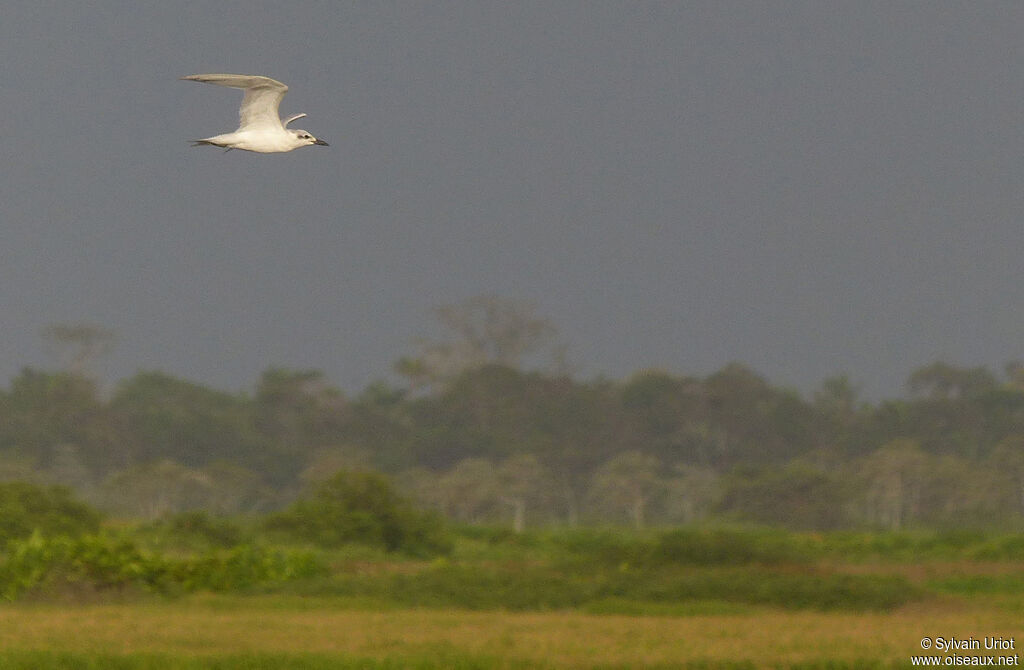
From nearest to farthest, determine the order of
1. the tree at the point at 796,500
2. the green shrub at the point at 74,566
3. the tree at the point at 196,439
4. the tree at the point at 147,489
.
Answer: the green shrub at the point at 74,566 < the tree at the point at 796,500 < the tree at the point at 147,489 < the tree at the point at 196,439

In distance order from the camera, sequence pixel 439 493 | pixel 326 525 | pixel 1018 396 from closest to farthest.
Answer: pixel 326 525 < pixel 439 493 < pixel 1018 396

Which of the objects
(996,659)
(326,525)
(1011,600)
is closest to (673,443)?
(326,525)

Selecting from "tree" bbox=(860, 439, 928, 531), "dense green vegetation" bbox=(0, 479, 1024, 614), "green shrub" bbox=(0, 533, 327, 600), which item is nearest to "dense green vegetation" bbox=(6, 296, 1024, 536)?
"tree" bbox=(860, 439, 928, 531)

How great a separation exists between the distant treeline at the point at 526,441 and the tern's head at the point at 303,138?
113 feet

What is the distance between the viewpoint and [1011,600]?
1653cm

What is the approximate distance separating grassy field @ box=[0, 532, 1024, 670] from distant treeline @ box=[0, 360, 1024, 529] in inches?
896

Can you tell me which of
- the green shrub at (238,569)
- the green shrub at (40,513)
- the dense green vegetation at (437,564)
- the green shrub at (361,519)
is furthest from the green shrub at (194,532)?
the green shrub at (238,569)

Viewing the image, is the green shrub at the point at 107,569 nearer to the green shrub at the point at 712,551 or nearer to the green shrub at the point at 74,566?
the green shrub at the point at 74,566

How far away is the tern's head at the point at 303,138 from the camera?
9430mm

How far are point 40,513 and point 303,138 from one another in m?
12.3

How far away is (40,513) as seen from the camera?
20.0 m

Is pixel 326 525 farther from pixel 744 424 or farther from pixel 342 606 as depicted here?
pixel 744 424

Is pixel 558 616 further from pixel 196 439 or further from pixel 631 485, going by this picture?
pixel 196 439

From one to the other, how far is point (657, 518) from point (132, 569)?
32506mm
